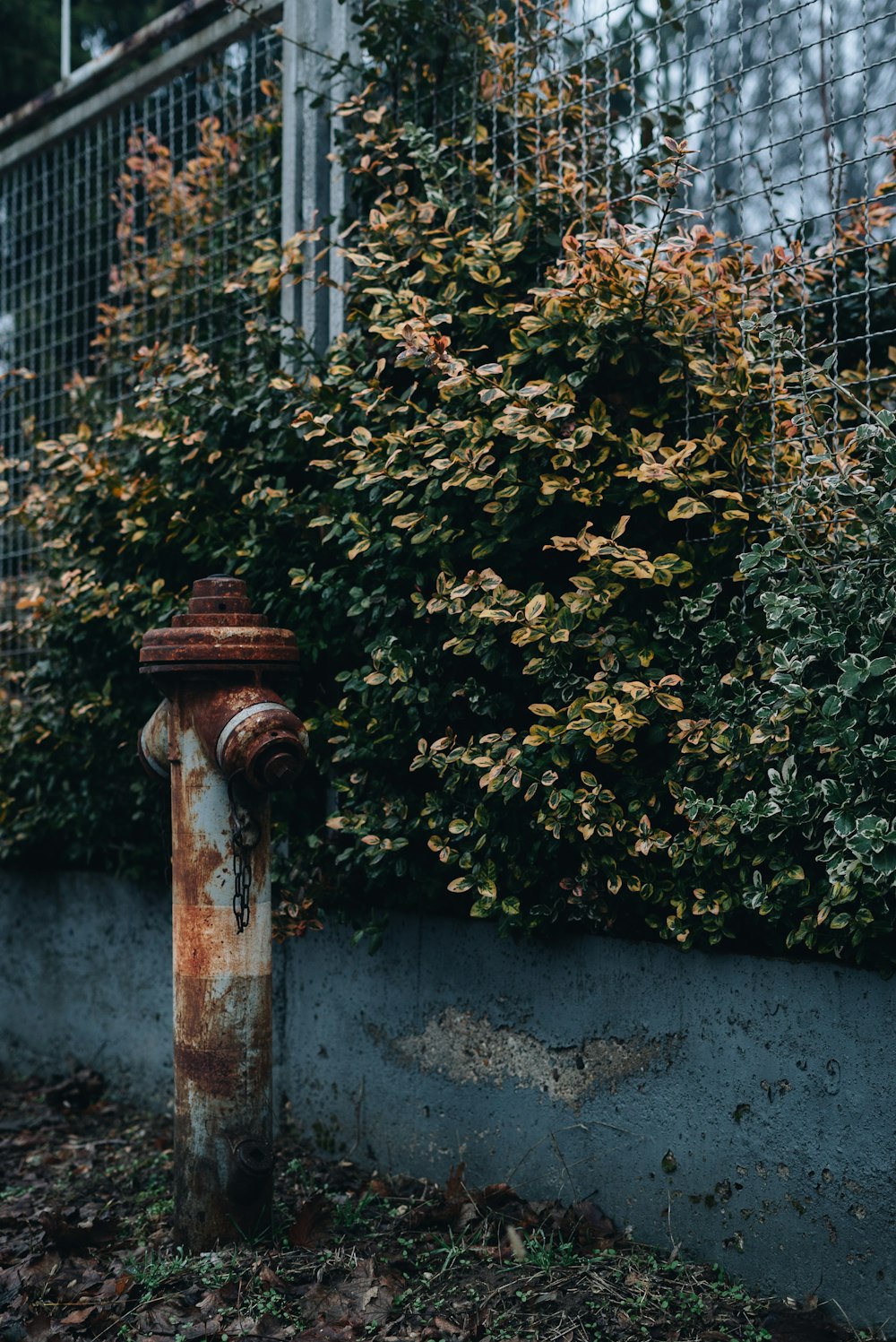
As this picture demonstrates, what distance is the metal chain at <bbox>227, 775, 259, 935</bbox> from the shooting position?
115 inches

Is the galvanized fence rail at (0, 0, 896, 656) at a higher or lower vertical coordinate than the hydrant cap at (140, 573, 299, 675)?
higher

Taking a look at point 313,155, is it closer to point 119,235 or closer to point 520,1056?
point 119,235

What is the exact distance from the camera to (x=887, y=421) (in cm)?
246

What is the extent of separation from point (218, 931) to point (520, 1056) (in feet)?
2.79

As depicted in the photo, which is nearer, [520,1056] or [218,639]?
[218,639]

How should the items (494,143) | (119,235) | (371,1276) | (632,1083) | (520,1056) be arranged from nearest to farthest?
(371,1276) → (632,1083) → (520,1056) → (494,143) → (119,235)

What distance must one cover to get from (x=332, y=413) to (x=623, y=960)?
1715 mm

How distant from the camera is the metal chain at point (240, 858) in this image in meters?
2.93

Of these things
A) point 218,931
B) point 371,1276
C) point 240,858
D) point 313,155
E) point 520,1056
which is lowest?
point 371,1276

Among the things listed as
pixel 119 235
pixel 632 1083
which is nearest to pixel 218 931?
pixel 632 1083

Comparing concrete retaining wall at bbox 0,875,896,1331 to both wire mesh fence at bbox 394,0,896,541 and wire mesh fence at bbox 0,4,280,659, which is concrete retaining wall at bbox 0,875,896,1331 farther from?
wire mesh fence at bbox 0,4,280,659

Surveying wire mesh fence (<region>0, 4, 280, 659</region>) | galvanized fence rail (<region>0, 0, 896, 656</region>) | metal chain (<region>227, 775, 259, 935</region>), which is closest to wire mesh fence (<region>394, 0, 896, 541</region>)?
galvanized fence rail (<region>0, 0, 896, 656</region>)

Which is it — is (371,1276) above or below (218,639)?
below

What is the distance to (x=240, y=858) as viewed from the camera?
294cm
